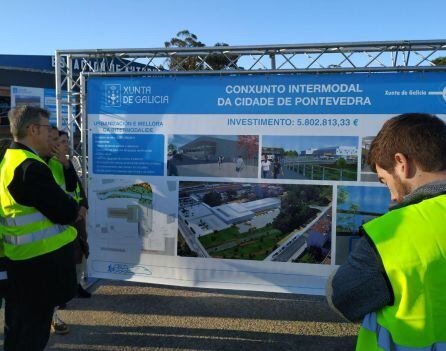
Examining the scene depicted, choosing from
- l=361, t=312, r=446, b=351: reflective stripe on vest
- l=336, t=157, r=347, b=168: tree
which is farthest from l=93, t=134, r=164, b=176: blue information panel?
l=361, t=312, r=446, b=351: reflective stripe on vest

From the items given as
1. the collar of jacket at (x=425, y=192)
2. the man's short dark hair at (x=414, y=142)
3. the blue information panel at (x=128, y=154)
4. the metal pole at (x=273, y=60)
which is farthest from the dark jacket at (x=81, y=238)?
the collar of jacket at (x=425, y=192)

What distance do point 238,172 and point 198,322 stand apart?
1606 mm

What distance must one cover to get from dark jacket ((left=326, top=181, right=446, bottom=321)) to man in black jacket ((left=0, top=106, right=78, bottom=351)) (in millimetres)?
1882

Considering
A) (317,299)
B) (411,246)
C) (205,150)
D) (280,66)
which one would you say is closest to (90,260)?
(205,150)

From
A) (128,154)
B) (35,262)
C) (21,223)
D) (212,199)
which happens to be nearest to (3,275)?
(35,262)

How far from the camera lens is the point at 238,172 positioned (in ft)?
13.9

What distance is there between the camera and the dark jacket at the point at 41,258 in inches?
97.6

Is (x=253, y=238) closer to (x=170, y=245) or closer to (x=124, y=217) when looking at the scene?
(x=170, y=245)

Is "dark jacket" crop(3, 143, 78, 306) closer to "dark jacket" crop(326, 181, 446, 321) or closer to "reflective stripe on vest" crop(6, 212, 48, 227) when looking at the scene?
"reflective stripe on vest" crop(6, 212, 48, 227)

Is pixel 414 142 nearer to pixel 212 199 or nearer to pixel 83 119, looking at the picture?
pixel 212 199

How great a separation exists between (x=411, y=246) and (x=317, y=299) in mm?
4000

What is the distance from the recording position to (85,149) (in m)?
4.76

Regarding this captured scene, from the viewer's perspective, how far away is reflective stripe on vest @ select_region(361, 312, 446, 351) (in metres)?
1.16

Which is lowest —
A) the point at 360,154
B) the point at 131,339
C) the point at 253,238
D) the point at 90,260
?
the point at 131,339
